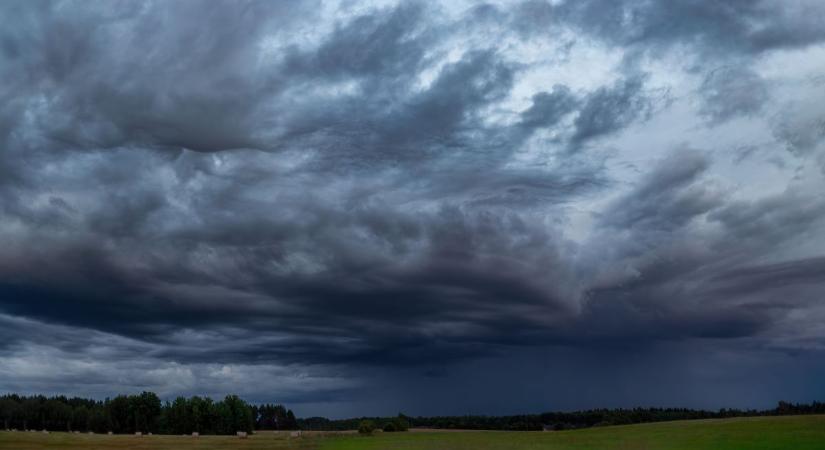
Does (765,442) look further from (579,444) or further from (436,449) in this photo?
(436,449)

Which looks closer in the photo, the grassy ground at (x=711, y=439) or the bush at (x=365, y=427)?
the grassy ground at (x=711, y=439)

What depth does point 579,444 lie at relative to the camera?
293 ft

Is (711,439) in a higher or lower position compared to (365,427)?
lower

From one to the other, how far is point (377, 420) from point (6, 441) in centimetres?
10343

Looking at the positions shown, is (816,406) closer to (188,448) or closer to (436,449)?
(436,449)

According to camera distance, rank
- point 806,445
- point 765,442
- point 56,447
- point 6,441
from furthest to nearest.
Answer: point 6,441
point 56,447
point 765,442
point 806,445

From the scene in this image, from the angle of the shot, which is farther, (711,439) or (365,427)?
(365,427)

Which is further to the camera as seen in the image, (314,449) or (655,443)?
(314,449)

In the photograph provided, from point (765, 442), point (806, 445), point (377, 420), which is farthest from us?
point (377, 420)

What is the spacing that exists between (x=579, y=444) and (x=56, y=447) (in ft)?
208

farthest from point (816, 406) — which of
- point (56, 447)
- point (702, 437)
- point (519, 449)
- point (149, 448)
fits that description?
point (56, 447)

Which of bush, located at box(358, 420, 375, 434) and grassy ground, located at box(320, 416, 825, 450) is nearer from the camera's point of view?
grassy ground, located at box(320, 416, 825, 450)

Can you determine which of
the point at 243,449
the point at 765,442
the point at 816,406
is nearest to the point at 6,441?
the point at 243,449

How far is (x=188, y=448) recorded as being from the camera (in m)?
95.8
